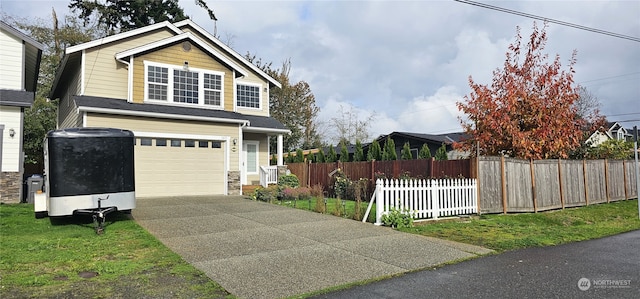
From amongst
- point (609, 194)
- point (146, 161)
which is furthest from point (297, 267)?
point (609, 194)

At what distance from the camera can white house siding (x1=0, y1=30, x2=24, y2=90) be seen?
13258mm

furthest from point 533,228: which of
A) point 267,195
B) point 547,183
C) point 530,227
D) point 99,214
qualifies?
point 99,214

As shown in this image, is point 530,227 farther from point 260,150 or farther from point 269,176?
point 260,150

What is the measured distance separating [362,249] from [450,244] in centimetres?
179

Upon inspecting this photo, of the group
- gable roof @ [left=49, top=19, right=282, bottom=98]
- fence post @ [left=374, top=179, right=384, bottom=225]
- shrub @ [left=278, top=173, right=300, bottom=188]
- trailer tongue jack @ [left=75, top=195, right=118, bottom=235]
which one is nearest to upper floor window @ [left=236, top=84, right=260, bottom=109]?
gable roof @ [left=49, top=19, right=282, bottom=98]

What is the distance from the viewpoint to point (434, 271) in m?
5.71

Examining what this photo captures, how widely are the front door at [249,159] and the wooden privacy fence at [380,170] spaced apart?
1.84m

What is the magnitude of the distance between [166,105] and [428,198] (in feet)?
36.9

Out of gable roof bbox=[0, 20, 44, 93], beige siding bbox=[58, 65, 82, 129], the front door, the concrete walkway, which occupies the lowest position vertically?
the concrete walkway

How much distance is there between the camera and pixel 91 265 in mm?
5809

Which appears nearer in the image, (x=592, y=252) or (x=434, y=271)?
(x=434, y=271)

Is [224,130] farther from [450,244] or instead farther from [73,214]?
[450,244]

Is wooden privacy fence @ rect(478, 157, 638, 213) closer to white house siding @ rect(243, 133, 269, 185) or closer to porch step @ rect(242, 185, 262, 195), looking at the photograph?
porch step @ rect(242, 185, 262, 195)

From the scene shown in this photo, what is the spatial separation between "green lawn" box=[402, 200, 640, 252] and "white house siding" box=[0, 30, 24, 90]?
45.0 feet
